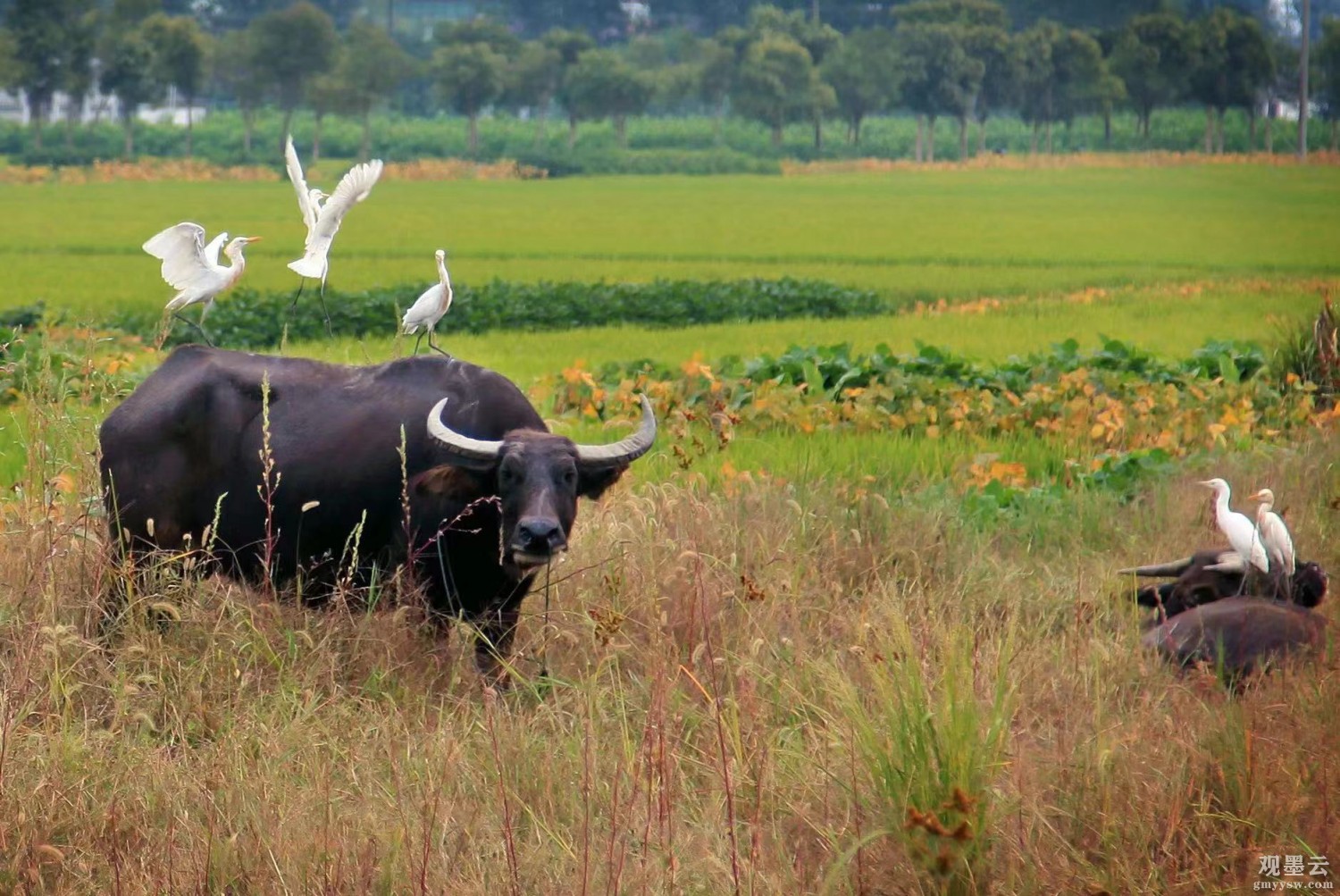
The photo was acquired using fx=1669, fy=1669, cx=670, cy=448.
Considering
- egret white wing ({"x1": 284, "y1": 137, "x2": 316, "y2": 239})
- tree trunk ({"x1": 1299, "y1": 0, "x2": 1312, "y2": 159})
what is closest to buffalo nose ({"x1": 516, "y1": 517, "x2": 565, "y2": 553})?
egret white wing ({"x1": 284, "y1": 137, "x2": 316, "y2": 239})

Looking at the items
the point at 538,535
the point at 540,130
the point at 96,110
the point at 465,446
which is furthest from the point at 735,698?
the point at 540,130

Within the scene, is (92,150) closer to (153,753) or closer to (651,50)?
(651,50)

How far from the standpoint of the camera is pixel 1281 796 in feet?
12.0

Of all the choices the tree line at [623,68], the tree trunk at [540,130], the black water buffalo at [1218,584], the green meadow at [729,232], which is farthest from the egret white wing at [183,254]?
the tree trunk at [540,130]

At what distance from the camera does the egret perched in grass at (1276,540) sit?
530 centimetres

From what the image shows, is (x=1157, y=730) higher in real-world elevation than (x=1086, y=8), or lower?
lower

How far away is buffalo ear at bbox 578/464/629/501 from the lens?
5020mm

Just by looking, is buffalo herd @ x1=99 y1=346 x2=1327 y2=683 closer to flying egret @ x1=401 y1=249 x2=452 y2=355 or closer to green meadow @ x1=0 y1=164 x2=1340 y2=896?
green meadow @ x1=0 y1=164 x2=1340 y2=896

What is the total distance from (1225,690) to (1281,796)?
A: 105 centimetres

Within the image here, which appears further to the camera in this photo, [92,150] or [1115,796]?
[92,150]

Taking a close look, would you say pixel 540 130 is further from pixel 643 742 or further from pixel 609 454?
pixel 643 742

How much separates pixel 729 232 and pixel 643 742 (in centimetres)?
2721

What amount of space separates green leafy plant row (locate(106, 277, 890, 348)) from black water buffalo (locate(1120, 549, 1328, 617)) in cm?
1027

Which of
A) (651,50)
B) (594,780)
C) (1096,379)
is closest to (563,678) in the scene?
(594,780)
